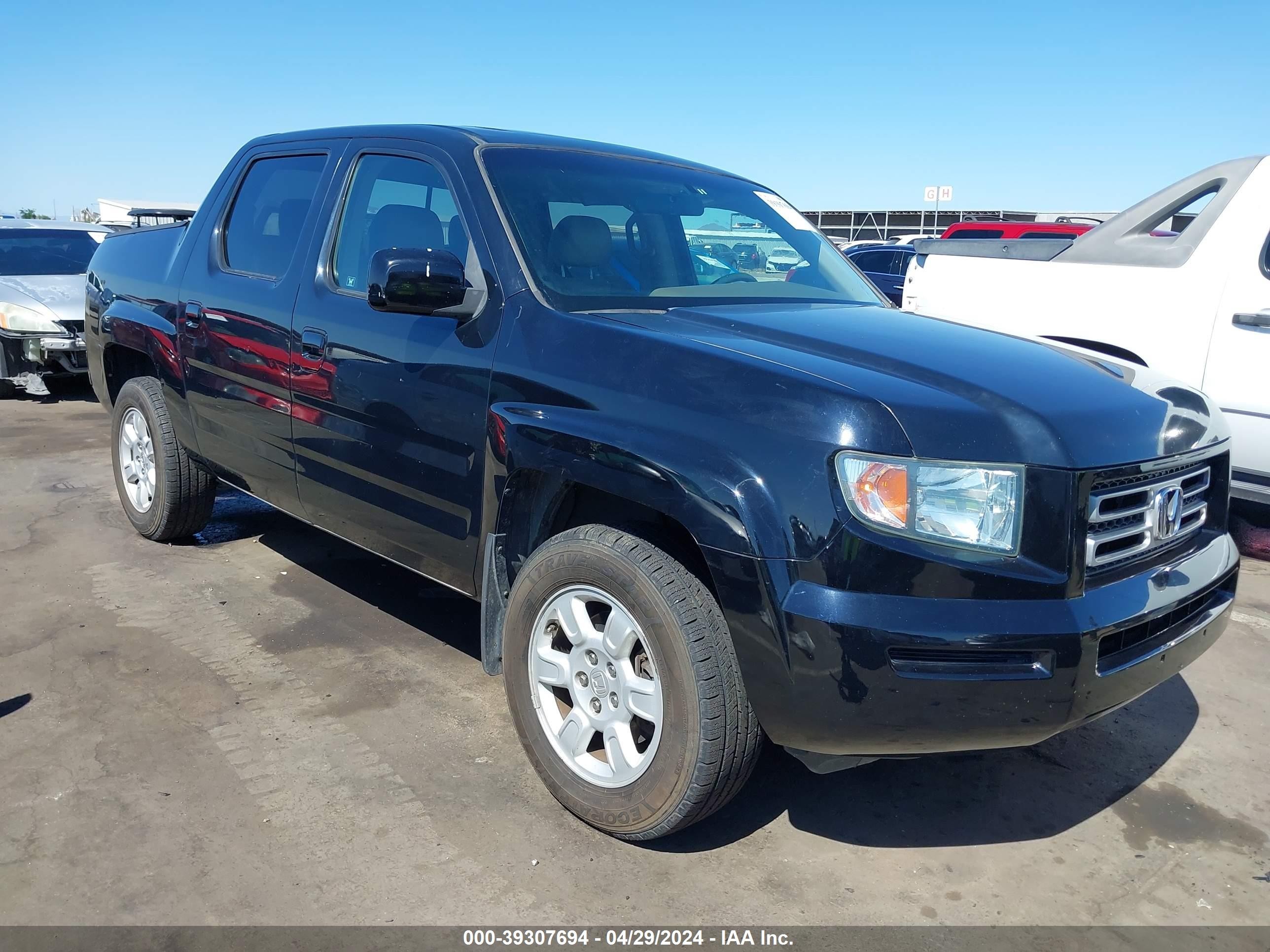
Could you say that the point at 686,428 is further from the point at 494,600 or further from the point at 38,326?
the point at 38,326

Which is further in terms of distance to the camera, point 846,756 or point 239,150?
point 239,150

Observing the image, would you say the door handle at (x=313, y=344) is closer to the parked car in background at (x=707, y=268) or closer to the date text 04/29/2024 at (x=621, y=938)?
the parked car in background at (x=707, y=268)

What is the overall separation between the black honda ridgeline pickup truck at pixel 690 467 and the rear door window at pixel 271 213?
3 centimetres

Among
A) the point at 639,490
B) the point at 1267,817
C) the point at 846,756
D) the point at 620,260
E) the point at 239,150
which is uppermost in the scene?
the point at 239,150

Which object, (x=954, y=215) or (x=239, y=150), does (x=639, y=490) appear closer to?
(x=239, y=150)

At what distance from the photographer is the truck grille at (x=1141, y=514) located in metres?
2.37

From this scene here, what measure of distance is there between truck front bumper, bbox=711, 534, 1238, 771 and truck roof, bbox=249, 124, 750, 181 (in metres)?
1.86

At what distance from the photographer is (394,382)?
3.20 m

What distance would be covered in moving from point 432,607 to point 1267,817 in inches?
122

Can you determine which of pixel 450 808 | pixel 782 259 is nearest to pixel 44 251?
pixel 782 259

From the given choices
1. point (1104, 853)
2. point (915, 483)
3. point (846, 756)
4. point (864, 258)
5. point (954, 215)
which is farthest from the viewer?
point (954, 215)

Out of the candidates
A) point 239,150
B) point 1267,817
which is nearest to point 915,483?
point 1267,817

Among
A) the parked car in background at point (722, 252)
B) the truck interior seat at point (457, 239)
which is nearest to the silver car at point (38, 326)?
the truck interior seat at point (457, 239)

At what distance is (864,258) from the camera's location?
1487 centimetres
